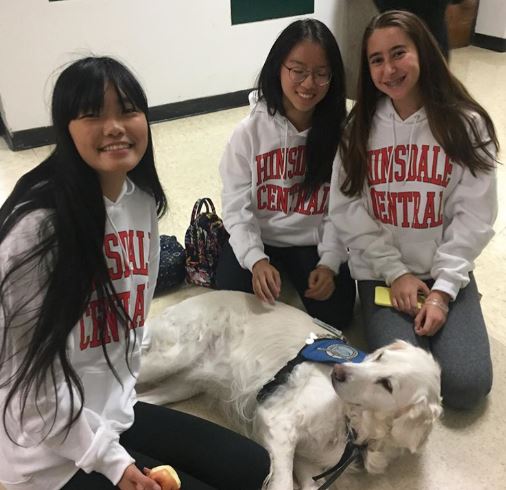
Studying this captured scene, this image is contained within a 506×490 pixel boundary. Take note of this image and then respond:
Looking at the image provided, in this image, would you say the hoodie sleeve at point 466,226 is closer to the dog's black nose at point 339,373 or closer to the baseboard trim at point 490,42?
the dog's black nose at point 339,373

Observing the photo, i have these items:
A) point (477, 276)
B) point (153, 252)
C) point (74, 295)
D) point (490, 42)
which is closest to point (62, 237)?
point (74, 295)

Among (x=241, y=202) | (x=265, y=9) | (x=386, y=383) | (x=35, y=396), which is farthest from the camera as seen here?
(x=265, y=9)

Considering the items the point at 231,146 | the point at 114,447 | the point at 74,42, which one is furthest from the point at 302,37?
the point at 74,42

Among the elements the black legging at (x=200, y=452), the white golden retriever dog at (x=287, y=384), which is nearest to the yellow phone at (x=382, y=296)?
the white golden retriever dog at (x=287, y=384)

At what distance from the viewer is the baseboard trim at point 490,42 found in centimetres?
483

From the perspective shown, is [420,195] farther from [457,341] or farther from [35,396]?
[35,396]

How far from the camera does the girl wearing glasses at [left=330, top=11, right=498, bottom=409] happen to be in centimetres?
153

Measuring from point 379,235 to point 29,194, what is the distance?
1074 millimetres

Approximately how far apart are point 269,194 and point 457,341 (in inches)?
29.4

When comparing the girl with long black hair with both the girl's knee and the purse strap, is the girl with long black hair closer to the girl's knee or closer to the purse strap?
the girl's knee

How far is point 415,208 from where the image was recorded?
5.41 feet

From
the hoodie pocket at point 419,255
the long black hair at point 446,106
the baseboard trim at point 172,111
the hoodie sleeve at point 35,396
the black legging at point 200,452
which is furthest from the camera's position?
the baseboard trim at point 172,111

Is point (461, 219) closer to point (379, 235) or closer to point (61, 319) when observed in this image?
point (379, 235)

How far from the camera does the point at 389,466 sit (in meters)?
1.43
